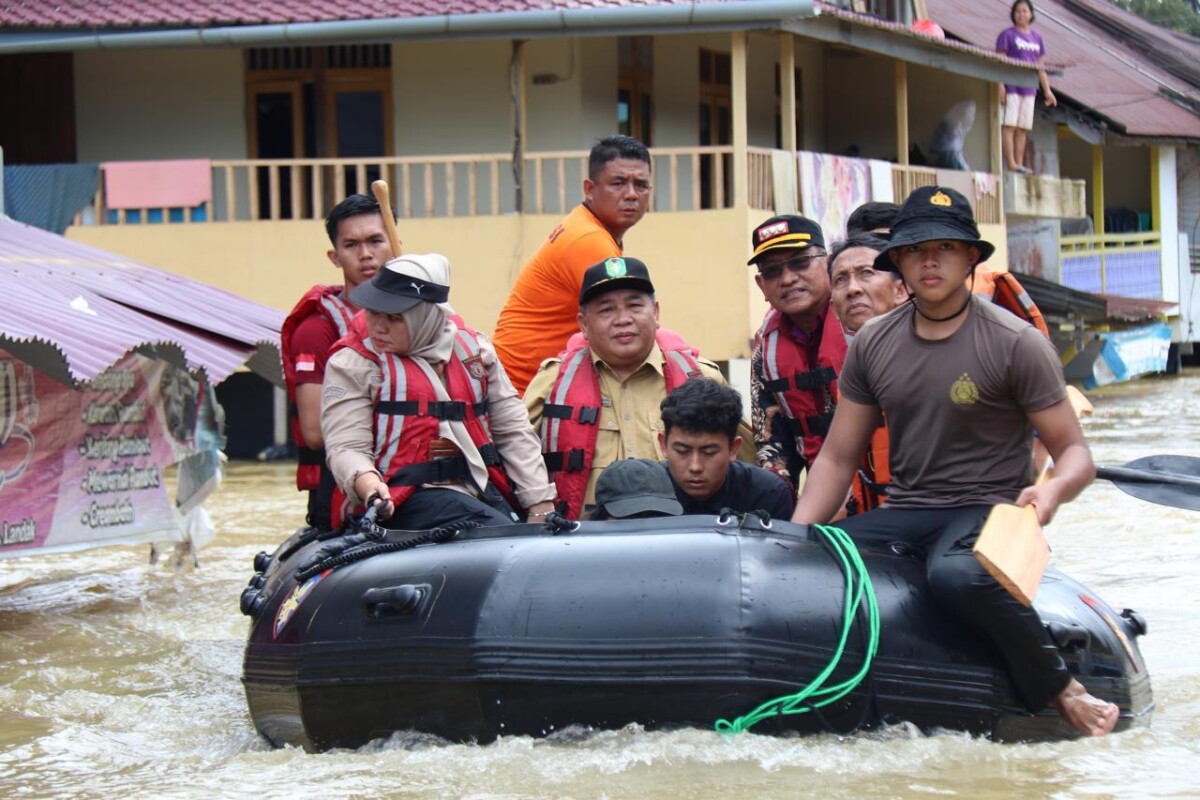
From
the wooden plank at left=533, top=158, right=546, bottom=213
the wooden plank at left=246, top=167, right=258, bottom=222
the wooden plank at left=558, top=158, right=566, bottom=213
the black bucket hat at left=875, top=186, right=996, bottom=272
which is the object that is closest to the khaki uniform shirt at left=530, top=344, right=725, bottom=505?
the black bucket hat at left=875, top=186, right=996, bottom=272

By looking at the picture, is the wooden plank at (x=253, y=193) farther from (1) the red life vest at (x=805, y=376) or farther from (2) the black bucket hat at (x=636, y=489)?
(2) the black bucket hat at (x=636, y=489)

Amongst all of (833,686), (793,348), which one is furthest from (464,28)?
(833,686)

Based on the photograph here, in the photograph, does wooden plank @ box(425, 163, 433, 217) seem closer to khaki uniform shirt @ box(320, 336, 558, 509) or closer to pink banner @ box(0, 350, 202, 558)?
pink banner @ box(0, 350, 202, 558)

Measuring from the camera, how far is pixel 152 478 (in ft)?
34.4

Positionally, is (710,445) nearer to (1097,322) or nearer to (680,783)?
(680,783)

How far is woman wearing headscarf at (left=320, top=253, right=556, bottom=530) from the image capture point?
18.6 ft

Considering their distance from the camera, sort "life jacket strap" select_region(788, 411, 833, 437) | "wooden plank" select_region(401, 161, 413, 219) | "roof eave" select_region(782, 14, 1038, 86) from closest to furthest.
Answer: "life jacket strap" select_region(788, 411, 833, 437), "wooden plank" select_region(401, 161, 413, 219), "roof eave" select_region(782, 14, 1038, 86)

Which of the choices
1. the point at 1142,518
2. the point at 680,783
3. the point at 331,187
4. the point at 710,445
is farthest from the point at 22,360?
the point at 331,187

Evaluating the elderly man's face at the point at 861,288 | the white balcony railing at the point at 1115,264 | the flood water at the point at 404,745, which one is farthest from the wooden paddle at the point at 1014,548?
the white balcony railing at the point at 1115,264

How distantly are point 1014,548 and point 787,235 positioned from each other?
193 centimetres

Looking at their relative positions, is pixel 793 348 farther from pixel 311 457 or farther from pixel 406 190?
pixel 406 190

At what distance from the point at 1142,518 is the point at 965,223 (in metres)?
7.64

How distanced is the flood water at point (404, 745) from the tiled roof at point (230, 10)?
7744mm

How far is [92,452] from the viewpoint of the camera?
32.7 feet
